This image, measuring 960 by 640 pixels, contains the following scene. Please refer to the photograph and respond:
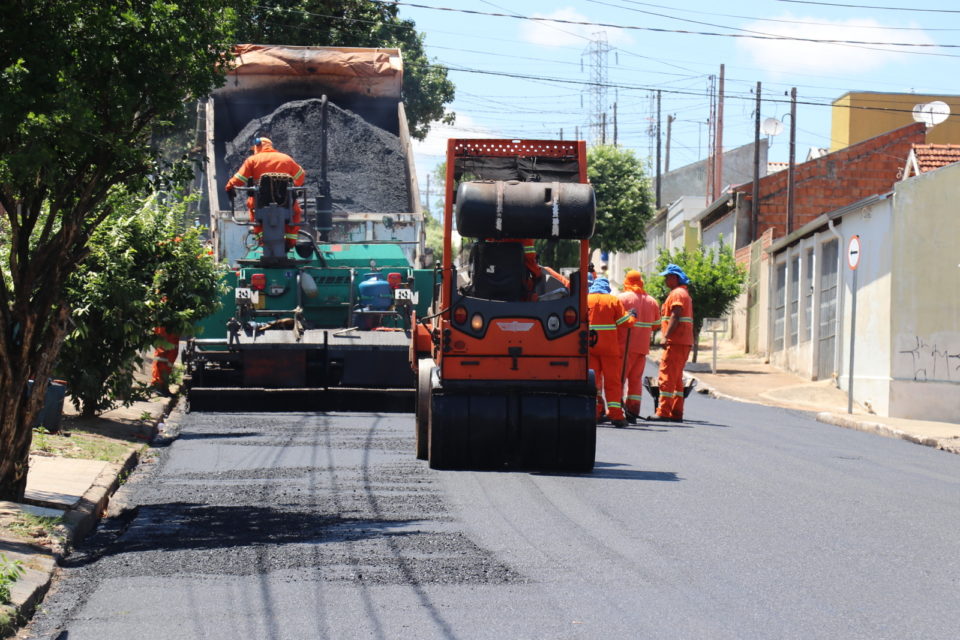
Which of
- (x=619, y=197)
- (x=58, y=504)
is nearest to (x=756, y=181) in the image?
(x=619, y=197)

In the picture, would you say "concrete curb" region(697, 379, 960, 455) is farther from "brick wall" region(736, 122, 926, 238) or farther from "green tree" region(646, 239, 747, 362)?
"brick wall" region(736, 122, 926, 238)

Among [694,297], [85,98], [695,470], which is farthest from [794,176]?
[85,98]

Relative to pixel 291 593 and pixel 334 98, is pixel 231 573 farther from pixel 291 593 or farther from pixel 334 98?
pixel 334 98

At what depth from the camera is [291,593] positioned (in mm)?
6113

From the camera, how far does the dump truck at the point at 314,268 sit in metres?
15.1

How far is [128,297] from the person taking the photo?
42.6ft

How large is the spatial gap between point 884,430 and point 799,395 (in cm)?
782

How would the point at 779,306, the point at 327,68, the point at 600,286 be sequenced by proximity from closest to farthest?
the point at 600,286 → the point at 327,68 → the point at 779,306

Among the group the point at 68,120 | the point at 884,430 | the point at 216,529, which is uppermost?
the point at 68,120

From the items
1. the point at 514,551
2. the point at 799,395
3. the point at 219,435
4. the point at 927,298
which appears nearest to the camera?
the point at 514,551

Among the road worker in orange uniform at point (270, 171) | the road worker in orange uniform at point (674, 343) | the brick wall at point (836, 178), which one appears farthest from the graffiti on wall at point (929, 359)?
the brick wall at point (836, 178)

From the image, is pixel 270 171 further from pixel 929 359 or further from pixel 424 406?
pixel 929 359

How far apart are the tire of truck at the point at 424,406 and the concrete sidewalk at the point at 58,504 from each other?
7.66 feet

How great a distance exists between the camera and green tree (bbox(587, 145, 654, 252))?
49.5m
